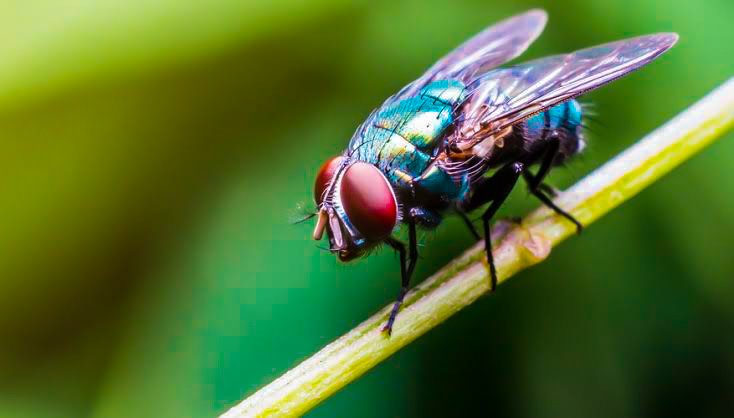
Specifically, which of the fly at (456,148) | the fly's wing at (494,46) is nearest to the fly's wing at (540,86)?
the fly at (456,148)

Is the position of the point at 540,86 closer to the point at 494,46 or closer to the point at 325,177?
the point at 494,46

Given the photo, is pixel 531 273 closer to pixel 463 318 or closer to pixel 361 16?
pixel 463 318

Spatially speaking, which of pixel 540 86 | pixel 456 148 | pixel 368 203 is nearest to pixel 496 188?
pixel 456 148

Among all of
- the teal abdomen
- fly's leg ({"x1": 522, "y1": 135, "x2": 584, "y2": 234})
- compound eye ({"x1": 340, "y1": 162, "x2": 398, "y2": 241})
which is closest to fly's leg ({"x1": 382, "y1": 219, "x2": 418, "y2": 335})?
compound eye ({"x1": 340, "y1": 162, "x2": 398, "y2": 241})

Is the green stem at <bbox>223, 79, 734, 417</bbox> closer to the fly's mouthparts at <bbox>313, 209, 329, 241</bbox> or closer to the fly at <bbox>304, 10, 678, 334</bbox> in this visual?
the fly at <bbox>304, 10, 678, 334</bbox>

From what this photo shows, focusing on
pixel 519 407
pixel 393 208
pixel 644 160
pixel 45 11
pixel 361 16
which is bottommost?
pixel 519 407

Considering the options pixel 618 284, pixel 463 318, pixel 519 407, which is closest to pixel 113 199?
pixel 463 318
